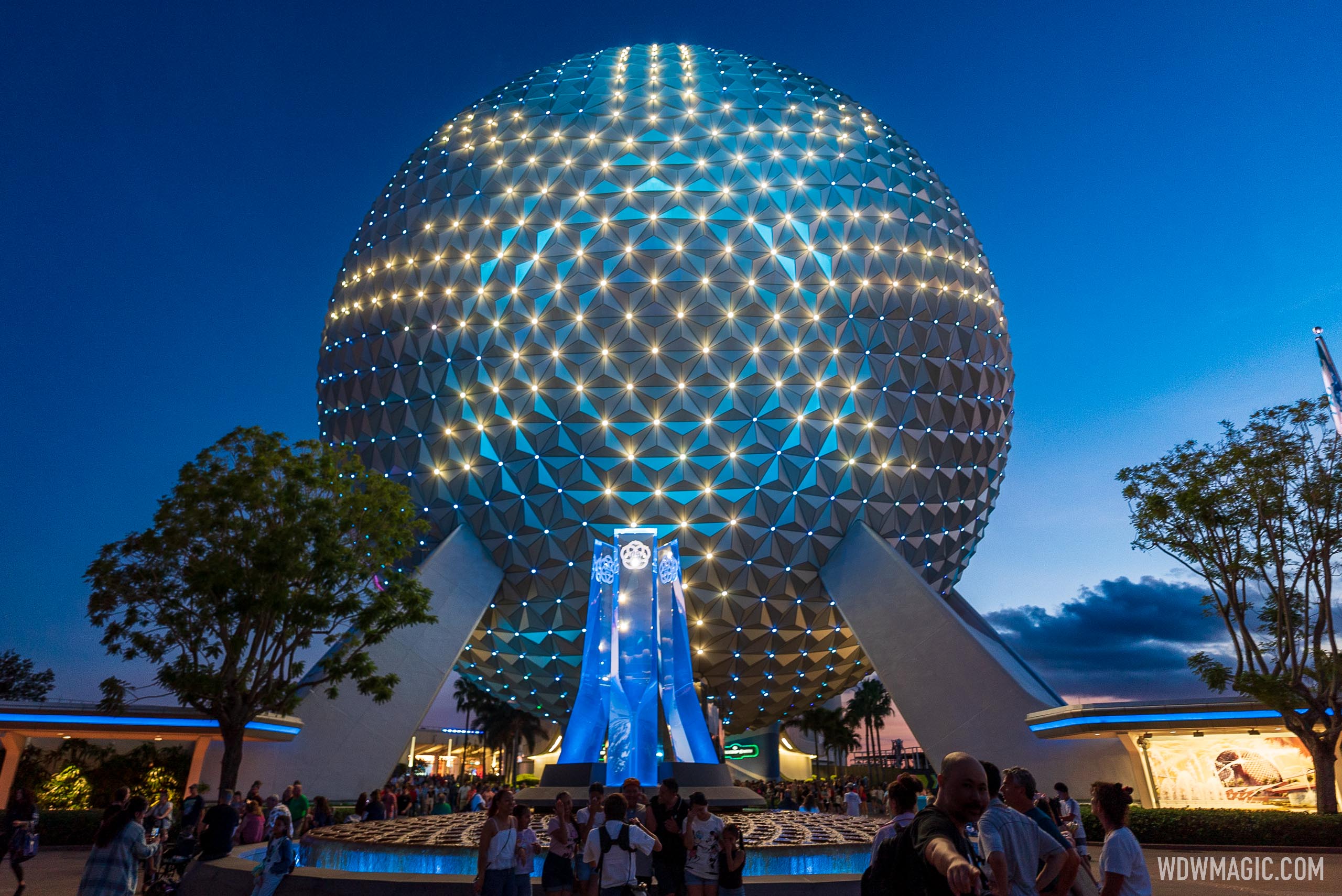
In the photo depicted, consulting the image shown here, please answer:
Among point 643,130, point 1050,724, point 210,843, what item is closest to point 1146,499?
point 1050,724

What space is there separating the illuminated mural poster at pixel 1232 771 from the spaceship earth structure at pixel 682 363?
25.5 feet

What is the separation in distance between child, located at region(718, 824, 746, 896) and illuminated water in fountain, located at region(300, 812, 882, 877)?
274 cm

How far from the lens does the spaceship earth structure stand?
23.4 metres

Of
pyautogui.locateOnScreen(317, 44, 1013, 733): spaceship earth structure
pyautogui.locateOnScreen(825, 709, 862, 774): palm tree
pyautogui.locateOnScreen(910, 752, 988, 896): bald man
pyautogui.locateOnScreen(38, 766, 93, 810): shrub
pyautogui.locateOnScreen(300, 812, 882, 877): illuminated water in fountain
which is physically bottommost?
pyautogui.locateOnScreen(300, 812, 882, 877): illuminated water in fountain

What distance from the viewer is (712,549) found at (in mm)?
23734

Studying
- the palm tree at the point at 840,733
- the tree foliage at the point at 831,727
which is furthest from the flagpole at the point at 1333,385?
the palm tree at the point at 840,733

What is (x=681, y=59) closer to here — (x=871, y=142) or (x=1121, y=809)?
(x=871, y=142)

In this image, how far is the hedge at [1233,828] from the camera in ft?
55.9

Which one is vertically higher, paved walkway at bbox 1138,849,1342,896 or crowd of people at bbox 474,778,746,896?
crowd of people at bbox 474,778,746,896

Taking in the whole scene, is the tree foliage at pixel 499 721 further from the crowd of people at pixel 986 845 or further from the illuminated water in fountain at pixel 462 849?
the crowd of people at pixel 986 845

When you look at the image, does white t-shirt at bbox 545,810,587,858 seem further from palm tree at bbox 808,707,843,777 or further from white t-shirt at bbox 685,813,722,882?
palm tree at bbox 808,707,843,777

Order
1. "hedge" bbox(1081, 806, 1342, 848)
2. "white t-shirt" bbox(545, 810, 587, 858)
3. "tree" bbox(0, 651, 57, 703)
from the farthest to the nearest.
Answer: "tree" bbox(0, 651, 57, 703) → "hedge" bbox(1081, 806, 1342, 848) → "white t-shirt" bbox(545, 810, 587, 858)

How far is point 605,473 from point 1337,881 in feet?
53.3

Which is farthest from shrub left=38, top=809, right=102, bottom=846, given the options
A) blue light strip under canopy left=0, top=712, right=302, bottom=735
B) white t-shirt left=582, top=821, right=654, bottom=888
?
white t-shirt left=582, top=821, right=654, bottom=888
